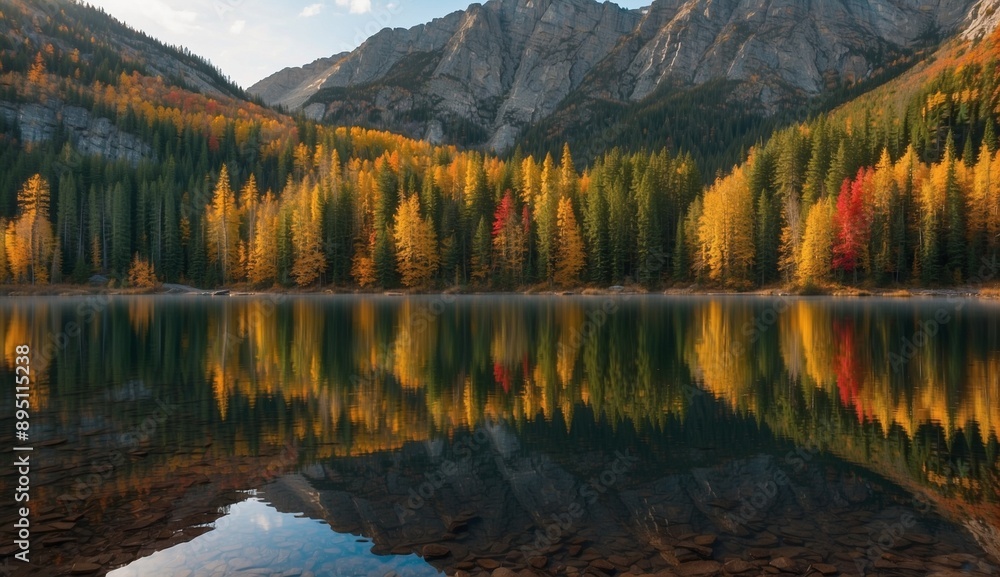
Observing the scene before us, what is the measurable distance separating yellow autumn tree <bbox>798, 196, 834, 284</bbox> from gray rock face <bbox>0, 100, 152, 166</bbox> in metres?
160

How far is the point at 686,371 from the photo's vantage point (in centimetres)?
2325

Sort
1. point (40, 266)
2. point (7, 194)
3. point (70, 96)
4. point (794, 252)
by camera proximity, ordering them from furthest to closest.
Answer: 1. point (70, 96)
2. point (7, 194)
3. point (40, 266)
4. point (794, 252)

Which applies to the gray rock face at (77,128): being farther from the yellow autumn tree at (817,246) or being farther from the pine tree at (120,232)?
the yellow autumn tree at (817,246)

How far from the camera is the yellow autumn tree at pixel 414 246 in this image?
96.2 metres

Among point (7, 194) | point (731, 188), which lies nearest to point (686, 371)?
point (731, 188)

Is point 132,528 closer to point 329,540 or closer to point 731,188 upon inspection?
point 329,540

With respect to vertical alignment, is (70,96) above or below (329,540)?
above

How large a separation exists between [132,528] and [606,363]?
62.0ft

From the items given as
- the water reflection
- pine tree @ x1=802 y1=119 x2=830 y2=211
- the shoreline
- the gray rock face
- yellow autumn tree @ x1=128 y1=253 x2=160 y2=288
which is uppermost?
the gray rock face

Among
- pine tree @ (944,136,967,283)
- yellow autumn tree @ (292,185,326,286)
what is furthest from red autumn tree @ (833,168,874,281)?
yellow autumn tree @ (292,185,326,286)

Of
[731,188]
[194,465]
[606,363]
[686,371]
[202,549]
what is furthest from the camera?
[731,188]

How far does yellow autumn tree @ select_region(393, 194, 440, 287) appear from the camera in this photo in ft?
316

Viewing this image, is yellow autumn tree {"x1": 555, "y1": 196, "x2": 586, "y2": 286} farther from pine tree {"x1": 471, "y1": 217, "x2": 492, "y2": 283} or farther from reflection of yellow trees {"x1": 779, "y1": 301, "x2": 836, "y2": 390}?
reflection of yellow trees {"x1": 779, "y1": 301, "x2": 836, "y2": 390}

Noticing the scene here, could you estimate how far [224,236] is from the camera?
4230 inches
